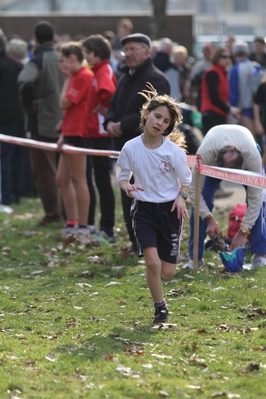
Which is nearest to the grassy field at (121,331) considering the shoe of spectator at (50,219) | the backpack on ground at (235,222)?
the backpack on ground at (235,222)

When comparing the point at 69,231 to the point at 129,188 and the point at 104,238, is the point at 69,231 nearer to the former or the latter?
the point at 104,238

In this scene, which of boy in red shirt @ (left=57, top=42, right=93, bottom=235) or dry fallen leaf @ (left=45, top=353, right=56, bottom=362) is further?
boy in red shirt @ (left=57, top=42, right=93, bottom=235)

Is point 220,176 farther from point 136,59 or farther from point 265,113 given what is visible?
point 265,113

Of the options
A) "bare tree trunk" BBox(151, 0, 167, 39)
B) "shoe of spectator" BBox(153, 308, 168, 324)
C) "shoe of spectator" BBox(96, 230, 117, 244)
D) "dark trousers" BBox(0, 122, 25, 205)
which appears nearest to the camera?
"shoe of spectator" BBox(153, 308, 168, 324)

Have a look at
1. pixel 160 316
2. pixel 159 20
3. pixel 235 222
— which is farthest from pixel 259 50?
pixel 160 316

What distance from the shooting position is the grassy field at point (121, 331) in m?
6.02

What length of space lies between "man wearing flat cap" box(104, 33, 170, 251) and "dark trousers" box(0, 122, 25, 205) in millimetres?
4638

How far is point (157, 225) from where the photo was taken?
7.61m

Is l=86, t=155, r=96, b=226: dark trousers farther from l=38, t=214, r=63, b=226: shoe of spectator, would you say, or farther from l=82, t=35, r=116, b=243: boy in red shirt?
l=38, t=214, r=63, b=226: shoe of spectator

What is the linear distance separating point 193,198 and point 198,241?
1.51 ft

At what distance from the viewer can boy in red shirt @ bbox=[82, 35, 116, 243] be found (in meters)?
Answer: 11.0

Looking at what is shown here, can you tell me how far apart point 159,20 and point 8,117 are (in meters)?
14.6

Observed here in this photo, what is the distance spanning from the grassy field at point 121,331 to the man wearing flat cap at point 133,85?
124 cm

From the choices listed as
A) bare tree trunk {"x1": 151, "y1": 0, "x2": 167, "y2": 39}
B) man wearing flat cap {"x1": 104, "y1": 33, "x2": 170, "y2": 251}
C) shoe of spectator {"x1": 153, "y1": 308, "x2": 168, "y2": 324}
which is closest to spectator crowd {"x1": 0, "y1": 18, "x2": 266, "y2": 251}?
man wearing flat cap {"x1": 104, "y1": 33, "x2": 170, "y2": 251}
